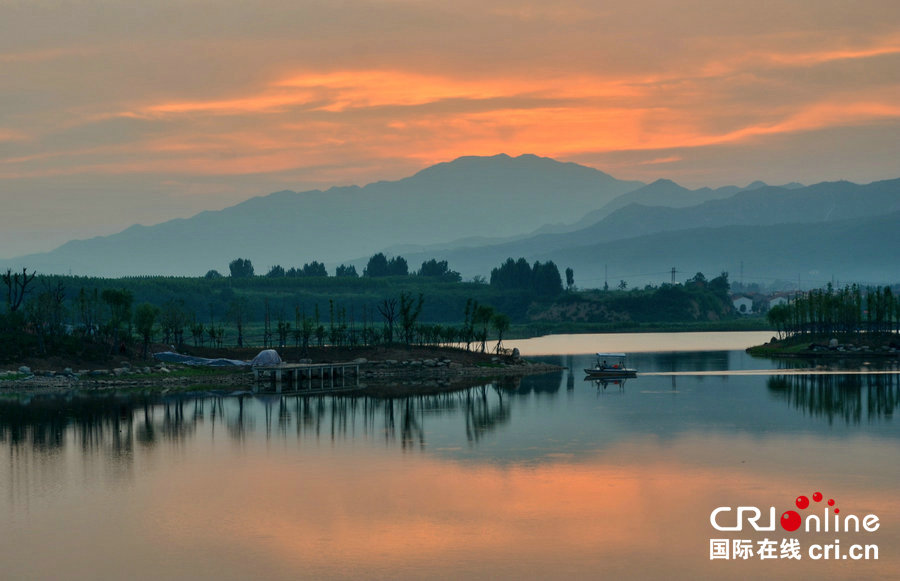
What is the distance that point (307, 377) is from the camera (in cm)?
11319

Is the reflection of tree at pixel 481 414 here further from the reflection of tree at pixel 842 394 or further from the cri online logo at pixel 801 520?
the cri online logo at pixel 801 520

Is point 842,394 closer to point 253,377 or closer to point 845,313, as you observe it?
point 253,377

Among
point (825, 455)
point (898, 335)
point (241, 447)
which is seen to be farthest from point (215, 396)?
point (898, 335)

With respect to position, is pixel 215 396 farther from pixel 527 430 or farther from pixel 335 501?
pixel 335 501

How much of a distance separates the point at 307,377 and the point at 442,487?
64.9 meters

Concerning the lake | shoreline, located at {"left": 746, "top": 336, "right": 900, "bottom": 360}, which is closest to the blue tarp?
the lake

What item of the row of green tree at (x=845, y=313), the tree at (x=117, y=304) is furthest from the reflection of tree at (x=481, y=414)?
the row of green tree at (x=845, y=313)

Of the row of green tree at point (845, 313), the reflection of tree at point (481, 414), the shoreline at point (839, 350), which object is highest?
the row of green tree at point (845, 313)

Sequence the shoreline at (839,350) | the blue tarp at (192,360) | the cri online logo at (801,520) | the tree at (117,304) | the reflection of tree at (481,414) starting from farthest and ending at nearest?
the shoreline at (839,350) → the tree at (117,304) → the blue tarp at (192,360) → the reflection of tree at (481,414) → the cri online logo at (801,520)

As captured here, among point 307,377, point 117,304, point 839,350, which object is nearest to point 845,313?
point 839,350

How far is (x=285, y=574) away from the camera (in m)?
35.8

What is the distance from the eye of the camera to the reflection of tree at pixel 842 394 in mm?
77688

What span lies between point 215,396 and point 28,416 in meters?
19.2

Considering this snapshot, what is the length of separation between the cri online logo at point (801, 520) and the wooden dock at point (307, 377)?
200 ft
